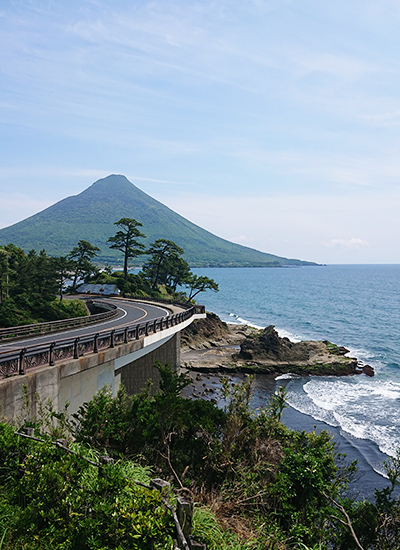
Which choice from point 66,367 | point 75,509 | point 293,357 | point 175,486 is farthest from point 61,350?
point 293,357

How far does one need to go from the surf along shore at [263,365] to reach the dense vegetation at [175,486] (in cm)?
1891

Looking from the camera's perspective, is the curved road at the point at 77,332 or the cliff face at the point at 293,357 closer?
the curved road at the point at 77,332

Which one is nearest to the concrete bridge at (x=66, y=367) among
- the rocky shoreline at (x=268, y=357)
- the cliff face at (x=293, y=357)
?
the rocky shoreline at (x=268, y=357)

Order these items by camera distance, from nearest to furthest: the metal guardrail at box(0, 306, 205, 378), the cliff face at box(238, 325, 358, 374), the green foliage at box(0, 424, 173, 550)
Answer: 1. the green foliage at box(0, 424, 173, 550)
2. the metal guardrail at box(0, 306, 205, 378)
3. the cliff face at box(238, 325, 358, 374)

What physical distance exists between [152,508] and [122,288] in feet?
185

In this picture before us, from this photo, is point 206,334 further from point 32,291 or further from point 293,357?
point 32,291

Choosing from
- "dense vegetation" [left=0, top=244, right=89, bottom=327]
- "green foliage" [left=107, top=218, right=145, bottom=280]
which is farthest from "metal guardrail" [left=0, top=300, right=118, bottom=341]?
"green foliage" [left=107, top=218, right=145, bottom=280]

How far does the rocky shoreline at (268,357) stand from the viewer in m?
46.0

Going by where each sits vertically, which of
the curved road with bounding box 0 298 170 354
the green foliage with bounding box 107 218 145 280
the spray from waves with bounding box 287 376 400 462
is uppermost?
the green foliage with bounding box 107 218 145 280

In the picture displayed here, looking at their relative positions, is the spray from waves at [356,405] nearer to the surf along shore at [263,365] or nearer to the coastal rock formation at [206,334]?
the surf along shore at [263,365]

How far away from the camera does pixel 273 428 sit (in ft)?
33.9

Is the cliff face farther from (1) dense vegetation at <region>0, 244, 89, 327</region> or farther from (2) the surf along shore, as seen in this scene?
(1) dense vegetation at <region>0, 244, 89, 327</region>

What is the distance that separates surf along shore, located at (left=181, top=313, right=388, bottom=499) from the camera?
2947 cm

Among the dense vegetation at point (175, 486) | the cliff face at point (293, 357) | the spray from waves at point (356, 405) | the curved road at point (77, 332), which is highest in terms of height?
the dense vegetation at point (175, 486)
